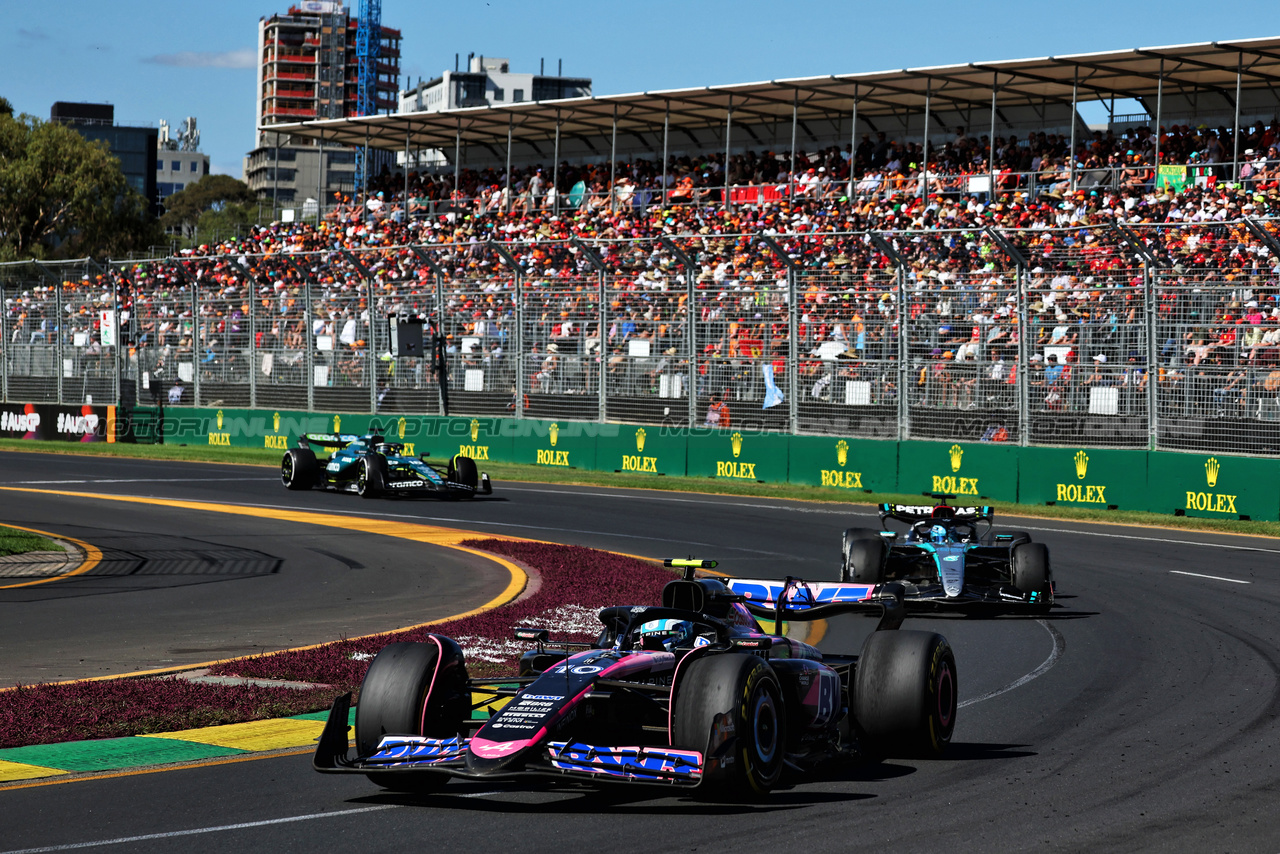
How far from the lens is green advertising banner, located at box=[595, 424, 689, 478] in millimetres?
28797

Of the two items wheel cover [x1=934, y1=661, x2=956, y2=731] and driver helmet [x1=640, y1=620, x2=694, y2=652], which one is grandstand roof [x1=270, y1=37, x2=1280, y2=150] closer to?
wheel cover [x1=934, y1=661, x2=956, y2=731]

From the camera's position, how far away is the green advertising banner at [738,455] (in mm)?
27516

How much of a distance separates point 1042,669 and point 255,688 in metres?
5.52

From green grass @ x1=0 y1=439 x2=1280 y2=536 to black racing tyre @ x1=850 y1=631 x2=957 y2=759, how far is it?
15.0 meters

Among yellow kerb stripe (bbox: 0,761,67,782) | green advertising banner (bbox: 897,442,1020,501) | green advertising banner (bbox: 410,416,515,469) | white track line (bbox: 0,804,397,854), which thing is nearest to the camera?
white track line (bbox: 0,804,397,854)

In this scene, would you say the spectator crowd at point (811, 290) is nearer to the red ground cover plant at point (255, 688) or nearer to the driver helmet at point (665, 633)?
the red ground cover plant at point (255, 688)

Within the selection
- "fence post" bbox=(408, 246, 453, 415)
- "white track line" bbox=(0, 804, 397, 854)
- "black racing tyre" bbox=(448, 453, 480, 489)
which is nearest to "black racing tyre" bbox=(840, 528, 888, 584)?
"white track line" bbox=(0, 804, 397, 854)

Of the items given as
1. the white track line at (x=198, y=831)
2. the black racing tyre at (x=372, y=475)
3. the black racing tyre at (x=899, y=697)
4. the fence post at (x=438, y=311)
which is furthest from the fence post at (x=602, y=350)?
the white track line at (x=198, y=831)

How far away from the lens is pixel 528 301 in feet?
101

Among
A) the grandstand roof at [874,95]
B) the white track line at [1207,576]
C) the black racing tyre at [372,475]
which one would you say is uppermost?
the grandstand roof at [874,95]

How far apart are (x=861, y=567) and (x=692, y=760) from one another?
314 inches

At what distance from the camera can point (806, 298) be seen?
27.1m

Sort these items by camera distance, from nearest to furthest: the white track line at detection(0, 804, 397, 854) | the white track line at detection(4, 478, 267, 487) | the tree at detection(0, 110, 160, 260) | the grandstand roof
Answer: the white track line at detection(0, 804, 397, 854), the white track line at detection(4, 478, 267, 487), the grandstand roof, the tree at detection(0, 110, 160, 260)

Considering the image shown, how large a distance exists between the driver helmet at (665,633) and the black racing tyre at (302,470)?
18461mm
